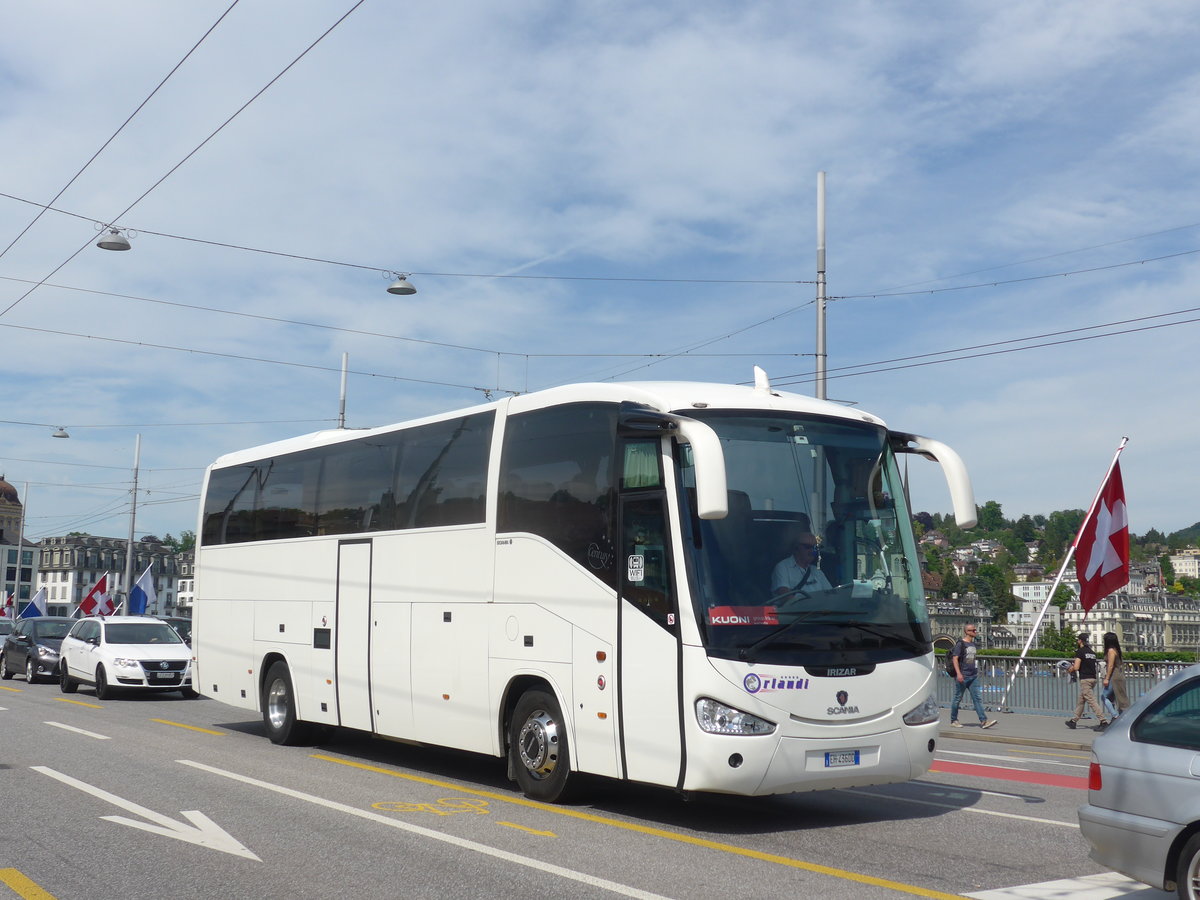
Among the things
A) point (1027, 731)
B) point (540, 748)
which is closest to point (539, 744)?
point (540, 748)

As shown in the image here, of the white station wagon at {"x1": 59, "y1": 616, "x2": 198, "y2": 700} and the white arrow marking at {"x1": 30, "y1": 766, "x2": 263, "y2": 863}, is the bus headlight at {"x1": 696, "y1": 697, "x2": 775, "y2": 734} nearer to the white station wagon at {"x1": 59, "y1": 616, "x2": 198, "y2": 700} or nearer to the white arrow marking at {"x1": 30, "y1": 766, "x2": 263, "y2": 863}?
the white arrow marking at {"x1": 30, "y1": 766, "x2": 263, "y2": 863}

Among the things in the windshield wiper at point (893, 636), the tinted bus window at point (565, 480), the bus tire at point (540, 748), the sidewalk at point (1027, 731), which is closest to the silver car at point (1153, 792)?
the windshield wiper at point (893, 636)

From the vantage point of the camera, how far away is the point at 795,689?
30.2 feet

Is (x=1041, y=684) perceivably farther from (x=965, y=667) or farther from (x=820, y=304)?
(x=820, y=304)

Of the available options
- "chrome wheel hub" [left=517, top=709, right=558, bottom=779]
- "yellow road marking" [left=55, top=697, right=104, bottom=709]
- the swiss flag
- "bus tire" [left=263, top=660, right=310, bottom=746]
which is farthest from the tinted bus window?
the swiss flag

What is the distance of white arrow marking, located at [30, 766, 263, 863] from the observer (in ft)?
27.7

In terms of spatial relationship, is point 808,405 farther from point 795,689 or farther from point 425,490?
point 425,490

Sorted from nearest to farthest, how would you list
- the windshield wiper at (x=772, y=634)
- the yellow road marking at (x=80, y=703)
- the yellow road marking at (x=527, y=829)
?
the yellow road marking at (x=527, y=829) → the windshield wiper at (x=772, y=634) → the yellow road marking at (x=80, y=703)

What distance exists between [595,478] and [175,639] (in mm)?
17661

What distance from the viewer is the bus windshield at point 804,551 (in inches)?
365

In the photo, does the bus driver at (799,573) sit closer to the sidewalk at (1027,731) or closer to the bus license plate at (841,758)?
the bus license plate at (841,758)

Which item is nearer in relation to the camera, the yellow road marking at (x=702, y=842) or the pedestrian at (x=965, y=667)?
the yellow road marking at (x=702, y=842)

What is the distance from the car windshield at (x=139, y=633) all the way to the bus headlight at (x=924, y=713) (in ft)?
61.6

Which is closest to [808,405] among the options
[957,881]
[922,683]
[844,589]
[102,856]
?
[844,589]
